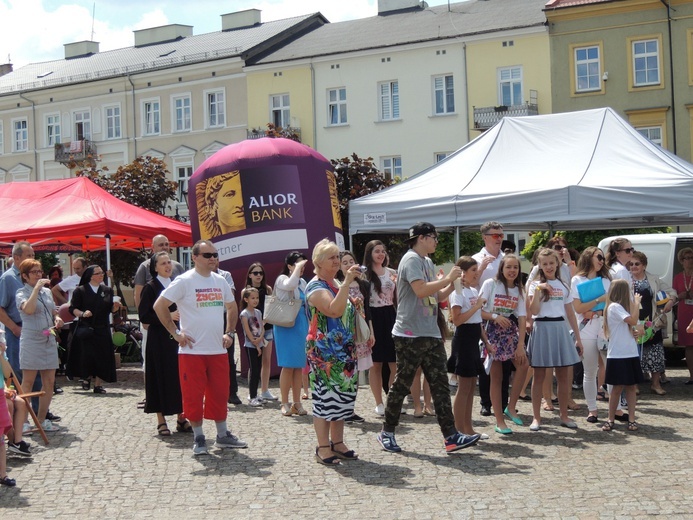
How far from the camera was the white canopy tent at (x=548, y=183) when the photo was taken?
39.0ft

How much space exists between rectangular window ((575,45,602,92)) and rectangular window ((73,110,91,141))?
24.0 metres

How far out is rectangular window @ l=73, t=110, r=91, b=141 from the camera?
4850 centimetres

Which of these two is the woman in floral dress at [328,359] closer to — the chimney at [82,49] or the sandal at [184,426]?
the sandal at [184,426]

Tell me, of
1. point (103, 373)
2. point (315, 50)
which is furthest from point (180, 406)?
point (315, 50)

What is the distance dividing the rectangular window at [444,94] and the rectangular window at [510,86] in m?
2.05

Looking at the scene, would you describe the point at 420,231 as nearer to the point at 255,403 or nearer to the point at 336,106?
the point at 255,403

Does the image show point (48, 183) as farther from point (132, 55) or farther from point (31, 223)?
point (132, 55)

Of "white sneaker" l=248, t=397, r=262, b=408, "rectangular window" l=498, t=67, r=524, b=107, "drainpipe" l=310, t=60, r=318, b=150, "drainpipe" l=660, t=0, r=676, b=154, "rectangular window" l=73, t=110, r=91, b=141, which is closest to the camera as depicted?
"white sneaker" l=248, t=397, r=262, b=408

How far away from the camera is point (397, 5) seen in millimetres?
44281

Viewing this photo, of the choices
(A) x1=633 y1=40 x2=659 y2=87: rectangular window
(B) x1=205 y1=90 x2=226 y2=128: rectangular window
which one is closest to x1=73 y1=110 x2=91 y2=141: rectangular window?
(B) x1=205 y1=90 x2=226 y2=128: rectangular window

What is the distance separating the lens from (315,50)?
42.2m

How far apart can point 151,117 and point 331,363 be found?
40212 mm

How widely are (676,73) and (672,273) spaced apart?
72.6 ft

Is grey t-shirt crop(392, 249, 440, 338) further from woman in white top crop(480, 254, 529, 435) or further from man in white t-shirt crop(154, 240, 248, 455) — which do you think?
man in white t-shirt crop(154, 240, 248, 455)
